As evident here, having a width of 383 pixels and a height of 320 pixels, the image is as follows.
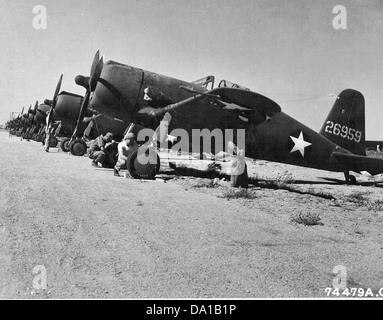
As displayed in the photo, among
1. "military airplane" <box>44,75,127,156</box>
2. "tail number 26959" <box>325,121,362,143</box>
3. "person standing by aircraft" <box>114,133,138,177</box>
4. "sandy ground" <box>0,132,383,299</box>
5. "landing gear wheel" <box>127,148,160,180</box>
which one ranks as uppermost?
"military airplane" <box>44,75,127,156</box>

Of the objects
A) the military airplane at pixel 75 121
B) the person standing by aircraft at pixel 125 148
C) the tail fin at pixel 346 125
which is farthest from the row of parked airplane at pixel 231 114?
the military airplane at pixel 75 121

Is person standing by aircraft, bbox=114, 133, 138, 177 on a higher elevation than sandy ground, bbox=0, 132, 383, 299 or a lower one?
higher

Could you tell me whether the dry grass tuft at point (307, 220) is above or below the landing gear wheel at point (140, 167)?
below

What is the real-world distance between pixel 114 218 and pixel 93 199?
1.15 meters

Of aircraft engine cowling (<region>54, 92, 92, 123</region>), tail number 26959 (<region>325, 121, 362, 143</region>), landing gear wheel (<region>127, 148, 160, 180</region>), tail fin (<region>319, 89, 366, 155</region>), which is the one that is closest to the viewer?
landing gear wheel (<region>127, 148, 160, 180</region>)

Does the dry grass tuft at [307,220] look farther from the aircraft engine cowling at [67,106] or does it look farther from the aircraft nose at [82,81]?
the aircraft engine cowling at [67,106]

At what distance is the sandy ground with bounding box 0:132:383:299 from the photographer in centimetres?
213

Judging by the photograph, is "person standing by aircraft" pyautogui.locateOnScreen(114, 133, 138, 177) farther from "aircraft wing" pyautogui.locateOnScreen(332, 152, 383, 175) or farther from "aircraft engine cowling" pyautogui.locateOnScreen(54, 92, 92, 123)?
"aircraft engine cowling" pyautogui.locateOnScreen(54, 92, 92, 123)

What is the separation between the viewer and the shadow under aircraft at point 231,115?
26.7 feet

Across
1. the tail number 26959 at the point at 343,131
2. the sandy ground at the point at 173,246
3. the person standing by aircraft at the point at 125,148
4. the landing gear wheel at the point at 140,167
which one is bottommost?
the sandy ground at the point at 173,246

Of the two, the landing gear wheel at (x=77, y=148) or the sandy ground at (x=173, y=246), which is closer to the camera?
the sandy ground at (x=173, y=246)

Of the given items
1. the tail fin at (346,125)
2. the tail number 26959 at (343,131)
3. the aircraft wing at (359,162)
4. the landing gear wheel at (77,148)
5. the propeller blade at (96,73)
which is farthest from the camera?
the landing gear wheel at (77,148)

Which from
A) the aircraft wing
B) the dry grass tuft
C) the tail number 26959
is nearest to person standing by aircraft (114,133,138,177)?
the dry grass tuft

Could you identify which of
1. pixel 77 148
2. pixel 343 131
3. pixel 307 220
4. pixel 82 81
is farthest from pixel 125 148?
pixel 343 131
